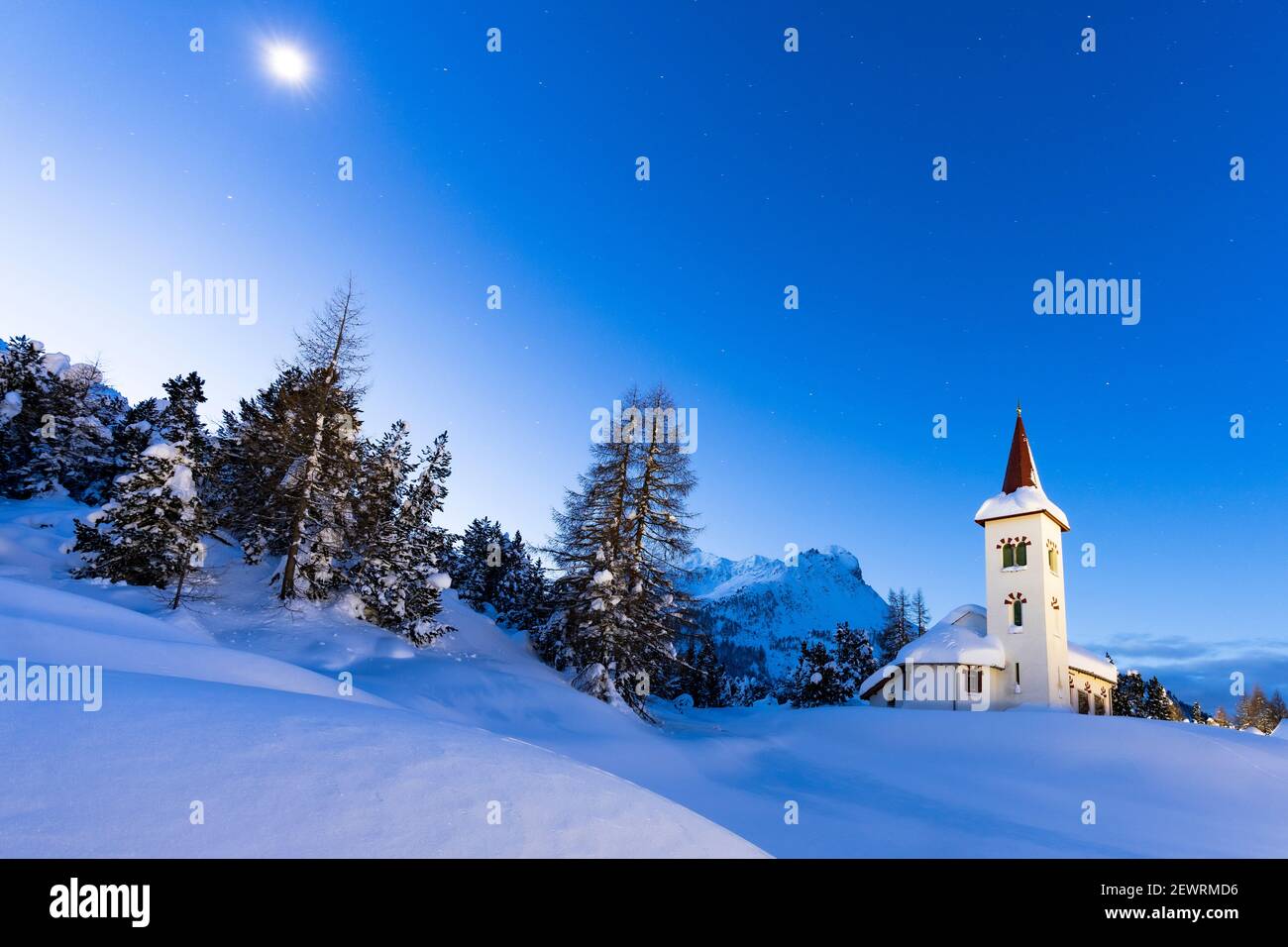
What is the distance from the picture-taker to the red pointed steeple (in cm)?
3519

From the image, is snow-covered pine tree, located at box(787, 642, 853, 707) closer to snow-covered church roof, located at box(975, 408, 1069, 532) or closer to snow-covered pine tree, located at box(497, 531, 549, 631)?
snow-covered church roof, located at box(975, 408, 1069, 532)

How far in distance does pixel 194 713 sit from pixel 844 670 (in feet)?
149

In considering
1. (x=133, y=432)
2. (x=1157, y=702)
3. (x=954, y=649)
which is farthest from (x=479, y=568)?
(x=1157, y=702)

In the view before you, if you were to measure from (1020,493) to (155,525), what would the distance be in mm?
38047

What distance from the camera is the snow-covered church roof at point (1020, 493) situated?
33.5 metres

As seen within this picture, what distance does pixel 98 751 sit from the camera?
404 cm

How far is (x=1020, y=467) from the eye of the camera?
1401 inches

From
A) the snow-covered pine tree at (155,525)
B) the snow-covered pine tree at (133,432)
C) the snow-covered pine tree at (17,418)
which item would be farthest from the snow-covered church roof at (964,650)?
the snow-covered pine tree at (17,418)

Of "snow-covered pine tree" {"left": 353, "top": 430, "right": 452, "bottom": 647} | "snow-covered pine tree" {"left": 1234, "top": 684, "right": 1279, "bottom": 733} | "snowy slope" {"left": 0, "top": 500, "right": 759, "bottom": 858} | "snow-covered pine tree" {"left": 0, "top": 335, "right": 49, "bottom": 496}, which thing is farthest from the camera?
"snow-covered pine tree" {"left": 1234, "top": 684, "right": 1279, "bottom": 733}

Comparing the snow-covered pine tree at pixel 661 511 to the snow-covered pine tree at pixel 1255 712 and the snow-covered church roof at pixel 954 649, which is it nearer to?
the snow-covered church roof at pixel 954 649

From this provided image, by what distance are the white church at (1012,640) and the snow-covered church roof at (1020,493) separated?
49 millimetres

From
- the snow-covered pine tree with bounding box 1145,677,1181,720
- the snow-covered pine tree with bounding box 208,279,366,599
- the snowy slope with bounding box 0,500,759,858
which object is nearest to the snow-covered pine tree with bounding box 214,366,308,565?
the snow-covered pine tree with bounding box 208,279,366,599

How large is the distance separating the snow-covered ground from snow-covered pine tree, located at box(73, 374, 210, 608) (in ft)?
3.09
